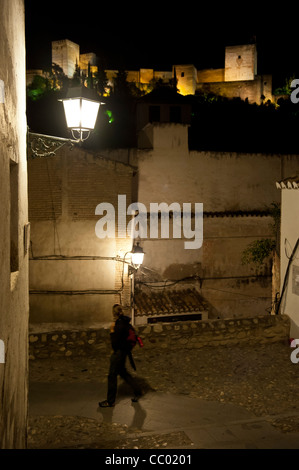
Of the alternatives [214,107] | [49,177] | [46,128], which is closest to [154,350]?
[49,177]

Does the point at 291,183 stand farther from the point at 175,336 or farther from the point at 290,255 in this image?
the point at 175,336

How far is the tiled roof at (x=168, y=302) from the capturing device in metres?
15.4

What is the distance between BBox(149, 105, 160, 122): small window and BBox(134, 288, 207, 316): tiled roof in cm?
786

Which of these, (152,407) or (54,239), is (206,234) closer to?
(54,239)

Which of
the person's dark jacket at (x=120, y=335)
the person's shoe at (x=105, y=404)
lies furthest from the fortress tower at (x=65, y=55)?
the person's shoe at (x=105, y=404)

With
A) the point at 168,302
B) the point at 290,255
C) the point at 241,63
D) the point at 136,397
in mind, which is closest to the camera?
the point at 136,397

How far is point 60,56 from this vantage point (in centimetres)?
5959

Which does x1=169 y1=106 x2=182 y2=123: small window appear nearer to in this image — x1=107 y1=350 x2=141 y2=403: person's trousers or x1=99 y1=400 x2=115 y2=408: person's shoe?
x1=107 y1=350 x2=141 y2=403: person's trousers

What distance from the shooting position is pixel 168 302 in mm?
16172

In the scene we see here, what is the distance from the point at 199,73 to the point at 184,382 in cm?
5868

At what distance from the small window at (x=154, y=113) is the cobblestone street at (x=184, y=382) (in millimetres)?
12063

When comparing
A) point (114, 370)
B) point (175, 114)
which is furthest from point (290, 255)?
point (175, 114)

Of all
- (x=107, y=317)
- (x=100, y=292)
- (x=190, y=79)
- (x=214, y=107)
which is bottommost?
(x=107, y=317)
